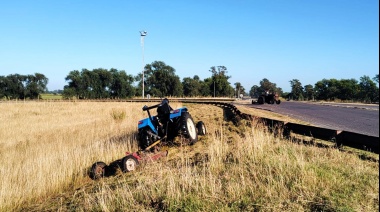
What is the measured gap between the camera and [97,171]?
25.5ft

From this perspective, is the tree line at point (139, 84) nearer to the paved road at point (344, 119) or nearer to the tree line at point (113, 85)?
the tree line at point (113, 85)

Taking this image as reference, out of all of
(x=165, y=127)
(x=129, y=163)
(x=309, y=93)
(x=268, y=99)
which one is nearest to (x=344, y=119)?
(x=165, y=127)

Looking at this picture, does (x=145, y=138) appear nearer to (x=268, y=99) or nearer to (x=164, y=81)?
(x=268, y=99)

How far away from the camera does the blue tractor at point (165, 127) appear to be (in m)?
8.49

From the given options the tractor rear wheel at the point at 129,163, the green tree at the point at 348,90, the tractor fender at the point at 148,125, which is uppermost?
the green tree at the point at 348,90

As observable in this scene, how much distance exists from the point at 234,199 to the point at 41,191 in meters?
4.77

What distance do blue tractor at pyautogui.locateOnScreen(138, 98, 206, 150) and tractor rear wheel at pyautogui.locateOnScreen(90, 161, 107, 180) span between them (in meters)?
1.28

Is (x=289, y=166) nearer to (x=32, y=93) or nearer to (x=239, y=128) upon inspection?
(x=239, y=128)

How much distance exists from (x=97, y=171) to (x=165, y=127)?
7.01 ft

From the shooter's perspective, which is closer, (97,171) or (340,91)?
(97,171)

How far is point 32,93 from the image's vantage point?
88.1 m

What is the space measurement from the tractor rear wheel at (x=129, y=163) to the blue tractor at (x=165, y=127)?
1198 mm

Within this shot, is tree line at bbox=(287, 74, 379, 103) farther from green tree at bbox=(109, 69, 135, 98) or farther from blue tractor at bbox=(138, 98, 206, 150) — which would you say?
green tree at bbox=(109, 69, 135, 98)

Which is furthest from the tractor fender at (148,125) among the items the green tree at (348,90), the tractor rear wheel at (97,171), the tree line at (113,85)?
the tree line at (113,85)
